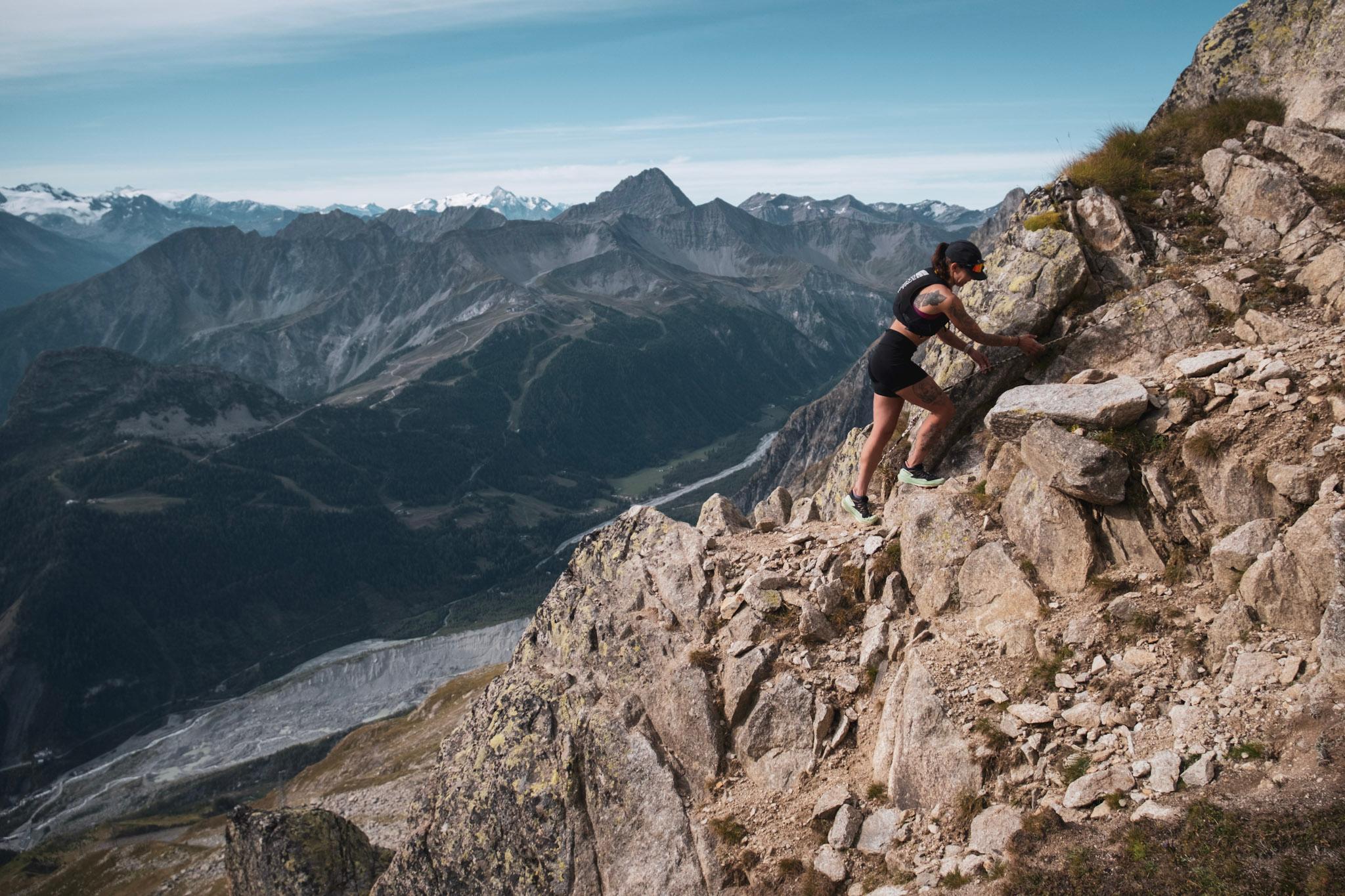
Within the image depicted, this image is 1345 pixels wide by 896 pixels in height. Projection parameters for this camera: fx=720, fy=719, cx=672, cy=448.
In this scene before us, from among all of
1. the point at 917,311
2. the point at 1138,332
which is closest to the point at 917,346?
the point at 917,311

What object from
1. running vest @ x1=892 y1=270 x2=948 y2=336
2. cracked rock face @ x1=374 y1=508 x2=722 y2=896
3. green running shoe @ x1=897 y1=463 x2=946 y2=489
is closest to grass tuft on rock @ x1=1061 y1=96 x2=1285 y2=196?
running vest @ x1=892 y1=270 x2=948 y2=336

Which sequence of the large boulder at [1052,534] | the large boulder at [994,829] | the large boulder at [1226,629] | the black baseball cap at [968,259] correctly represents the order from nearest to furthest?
the large boulder at [994,829] → the large boulder at [1226,629] → the large boulder at [1052,534] → the black baseball cap at [968,259]

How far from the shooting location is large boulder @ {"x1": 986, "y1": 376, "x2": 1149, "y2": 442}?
43.0ft

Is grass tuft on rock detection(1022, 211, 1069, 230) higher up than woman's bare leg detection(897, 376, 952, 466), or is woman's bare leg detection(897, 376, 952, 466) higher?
grass tuft on rock detection(1022, 211, 1069, 230)

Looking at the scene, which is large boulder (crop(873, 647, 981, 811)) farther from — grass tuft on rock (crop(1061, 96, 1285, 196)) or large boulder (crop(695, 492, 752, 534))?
grass tuft on rock (crop(1061, 96, 1285, 196))

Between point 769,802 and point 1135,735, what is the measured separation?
6712 millimetres

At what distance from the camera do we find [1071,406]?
540 inches

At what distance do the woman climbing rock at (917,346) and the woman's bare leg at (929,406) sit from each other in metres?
0.01

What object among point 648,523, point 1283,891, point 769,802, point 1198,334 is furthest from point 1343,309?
point 648,523

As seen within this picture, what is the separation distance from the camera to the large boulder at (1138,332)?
15500mm

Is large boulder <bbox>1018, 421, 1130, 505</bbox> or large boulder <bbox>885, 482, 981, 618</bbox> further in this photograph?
large boulder <bbox>885, 482, 981, 618</bbox>

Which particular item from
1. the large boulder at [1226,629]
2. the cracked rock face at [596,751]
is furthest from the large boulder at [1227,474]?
the cracked rock face at [596,751]

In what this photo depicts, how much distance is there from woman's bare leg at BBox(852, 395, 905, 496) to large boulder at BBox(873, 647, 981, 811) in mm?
4888

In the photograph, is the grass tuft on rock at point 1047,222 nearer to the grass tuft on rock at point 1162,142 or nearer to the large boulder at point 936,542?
the grass tuft on rock at point 1162,142
